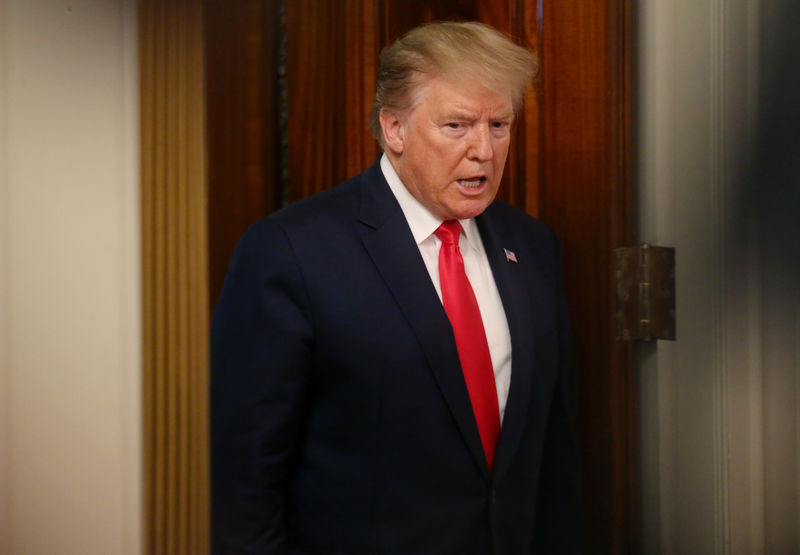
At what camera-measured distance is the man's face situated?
90 centimetres

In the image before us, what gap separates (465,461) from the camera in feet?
3.13

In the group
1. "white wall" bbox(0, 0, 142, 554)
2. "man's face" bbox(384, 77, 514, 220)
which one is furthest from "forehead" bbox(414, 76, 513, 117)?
"white wall" bbox(0, 0, 142, 554)

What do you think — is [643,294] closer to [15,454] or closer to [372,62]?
[372,62]

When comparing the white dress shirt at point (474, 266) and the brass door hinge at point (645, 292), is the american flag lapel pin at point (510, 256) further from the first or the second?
the brass door hinge at point (645, 292)

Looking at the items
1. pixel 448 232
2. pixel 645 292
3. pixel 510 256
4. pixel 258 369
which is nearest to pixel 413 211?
pixel 448 232

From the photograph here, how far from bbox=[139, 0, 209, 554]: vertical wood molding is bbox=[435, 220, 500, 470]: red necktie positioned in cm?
32

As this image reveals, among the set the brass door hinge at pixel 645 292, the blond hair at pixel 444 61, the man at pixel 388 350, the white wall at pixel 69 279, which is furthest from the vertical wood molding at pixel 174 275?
the brass door hinge at pixel 645 292

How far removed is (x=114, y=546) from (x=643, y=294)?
78cm

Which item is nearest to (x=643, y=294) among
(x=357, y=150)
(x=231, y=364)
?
(x=357, y=150)

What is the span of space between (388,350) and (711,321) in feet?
1.57

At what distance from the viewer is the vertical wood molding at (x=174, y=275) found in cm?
70

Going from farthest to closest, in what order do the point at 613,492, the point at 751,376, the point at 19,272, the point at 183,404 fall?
1. the point at 613,492
2. the point at 751,376
3. the point at 183,404
4. the point at 19,272

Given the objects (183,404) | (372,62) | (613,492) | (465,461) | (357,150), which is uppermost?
(372,62)

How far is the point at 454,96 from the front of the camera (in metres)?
0.89
